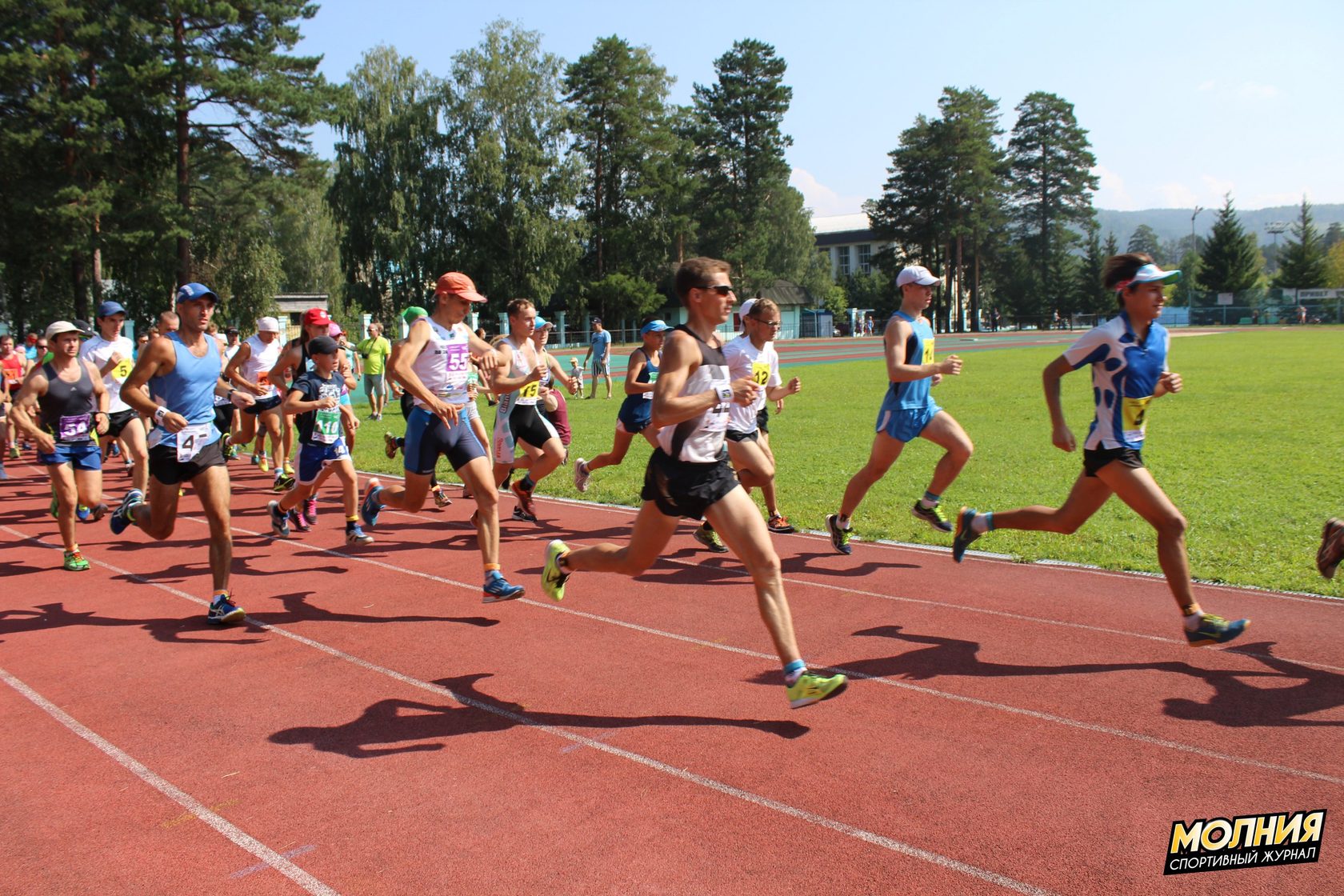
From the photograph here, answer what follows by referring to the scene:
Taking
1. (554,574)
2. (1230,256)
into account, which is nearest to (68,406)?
(554,574)

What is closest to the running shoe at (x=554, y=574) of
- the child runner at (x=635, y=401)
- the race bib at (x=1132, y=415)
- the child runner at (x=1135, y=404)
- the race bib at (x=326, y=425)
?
the child runner at (x=1135, y=404)

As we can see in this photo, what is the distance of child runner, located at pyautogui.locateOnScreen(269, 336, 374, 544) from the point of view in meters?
9.00

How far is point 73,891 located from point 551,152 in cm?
5595

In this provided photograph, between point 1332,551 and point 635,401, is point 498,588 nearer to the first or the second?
point 635,401

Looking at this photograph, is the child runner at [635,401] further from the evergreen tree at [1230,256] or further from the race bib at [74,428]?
the evergreen tree at [1230,256]

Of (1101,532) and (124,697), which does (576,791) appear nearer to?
(124,697)

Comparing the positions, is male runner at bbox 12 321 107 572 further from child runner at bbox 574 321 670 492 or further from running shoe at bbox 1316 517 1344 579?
running shoe at bbox 1316 517 1344 579

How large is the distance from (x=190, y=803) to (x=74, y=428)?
20.5 feet

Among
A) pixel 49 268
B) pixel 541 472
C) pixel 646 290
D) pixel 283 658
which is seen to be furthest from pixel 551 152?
pixel 283 658

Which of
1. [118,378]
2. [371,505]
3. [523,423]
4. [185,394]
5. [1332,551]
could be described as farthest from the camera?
[118,378]

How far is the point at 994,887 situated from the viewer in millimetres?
3312

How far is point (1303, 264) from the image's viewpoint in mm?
78750

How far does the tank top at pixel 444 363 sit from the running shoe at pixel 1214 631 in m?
5.07

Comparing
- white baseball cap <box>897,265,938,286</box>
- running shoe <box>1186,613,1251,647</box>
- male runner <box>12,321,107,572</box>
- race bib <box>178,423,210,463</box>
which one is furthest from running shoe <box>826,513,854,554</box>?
male runner <box>12,321,107,572</box>
